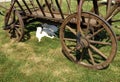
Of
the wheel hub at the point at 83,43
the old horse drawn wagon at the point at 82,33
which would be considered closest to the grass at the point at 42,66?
the old horse drawn wagon at the point at 82,33

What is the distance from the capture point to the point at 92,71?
16.7 ft

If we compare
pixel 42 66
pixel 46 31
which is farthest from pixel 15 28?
pixel 42 66

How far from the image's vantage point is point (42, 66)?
5434 mm

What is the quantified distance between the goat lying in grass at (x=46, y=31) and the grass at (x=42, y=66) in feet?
1.09

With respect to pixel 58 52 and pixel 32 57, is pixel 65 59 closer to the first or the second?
pixel 58 52

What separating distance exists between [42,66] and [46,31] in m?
1.95

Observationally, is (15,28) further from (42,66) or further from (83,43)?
(83,43)

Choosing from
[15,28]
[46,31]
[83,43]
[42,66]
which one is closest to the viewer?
[83,43]

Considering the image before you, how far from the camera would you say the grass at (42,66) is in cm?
494

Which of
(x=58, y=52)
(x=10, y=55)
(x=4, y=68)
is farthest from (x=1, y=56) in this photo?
(x=58, y=52)

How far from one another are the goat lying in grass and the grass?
332mm

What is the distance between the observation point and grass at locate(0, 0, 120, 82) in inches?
194

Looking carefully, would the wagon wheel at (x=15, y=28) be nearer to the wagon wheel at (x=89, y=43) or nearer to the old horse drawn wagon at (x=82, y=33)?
the old horse drawn wagon at (x=82, y=33)

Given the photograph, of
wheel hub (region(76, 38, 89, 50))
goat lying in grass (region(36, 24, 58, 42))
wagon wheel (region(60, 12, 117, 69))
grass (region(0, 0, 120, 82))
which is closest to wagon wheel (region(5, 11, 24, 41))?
grass (region(0, 0, 120, 82))
